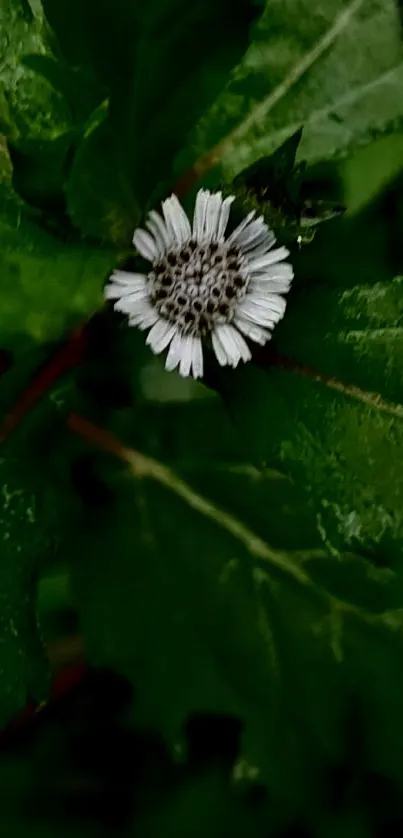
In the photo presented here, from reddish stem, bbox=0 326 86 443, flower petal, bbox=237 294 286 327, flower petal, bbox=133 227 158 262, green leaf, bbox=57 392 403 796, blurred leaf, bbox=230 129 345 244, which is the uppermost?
blurred leaf, bbox=230 129 345 244

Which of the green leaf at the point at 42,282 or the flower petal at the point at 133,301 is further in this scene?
the flower petal at the point at 133,301

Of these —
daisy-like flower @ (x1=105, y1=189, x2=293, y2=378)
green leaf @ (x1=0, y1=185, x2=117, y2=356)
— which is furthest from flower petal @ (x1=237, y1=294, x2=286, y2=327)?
green leaf @ (x1=0, y1=185, x2=117, y2=356)

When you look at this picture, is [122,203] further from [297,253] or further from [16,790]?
[16,790]

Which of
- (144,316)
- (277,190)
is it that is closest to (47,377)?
(144,316)

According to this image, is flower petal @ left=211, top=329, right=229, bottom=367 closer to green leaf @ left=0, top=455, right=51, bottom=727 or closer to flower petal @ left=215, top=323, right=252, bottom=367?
flower petal @ left=215, top=323, right=252, bottom=367

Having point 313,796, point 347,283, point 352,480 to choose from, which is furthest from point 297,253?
point 313,796

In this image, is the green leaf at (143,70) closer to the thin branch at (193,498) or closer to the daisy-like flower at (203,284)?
the daisy-like flower at (203,284)

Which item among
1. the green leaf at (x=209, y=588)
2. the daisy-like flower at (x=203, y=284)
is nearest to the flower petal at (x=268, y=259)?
the daisy-like flower at (x=203, y=284)

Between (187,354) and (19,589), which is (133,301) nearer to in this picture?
(187,354)
